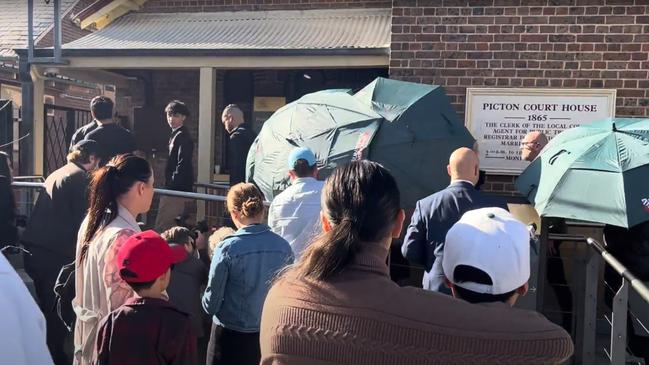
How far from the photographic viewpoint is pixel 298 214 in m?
3.92

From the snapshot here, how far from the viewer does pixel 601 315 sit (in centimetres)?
573

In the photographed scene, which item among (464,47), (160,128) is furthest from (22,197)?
(464,47)

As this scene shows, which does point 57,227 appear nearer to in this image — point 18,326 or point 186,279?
point 186,279

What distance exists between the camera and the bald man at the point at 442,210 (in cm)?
384

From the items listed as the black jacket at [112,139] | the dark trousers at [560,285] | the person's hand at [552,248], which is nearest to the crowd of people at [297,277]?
the black jacket at [112,139]

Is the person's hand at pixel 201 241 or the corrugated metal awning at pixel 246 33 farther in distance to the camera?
the corrugated metal awning at pixel 246 33

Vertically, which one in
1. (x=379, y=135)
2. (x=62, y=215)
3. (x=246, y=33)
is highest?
(x=246, y=33)

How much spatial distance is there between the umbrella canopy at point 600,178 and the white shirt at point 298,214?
149cm

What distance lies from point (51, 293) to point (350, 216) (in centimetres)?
366

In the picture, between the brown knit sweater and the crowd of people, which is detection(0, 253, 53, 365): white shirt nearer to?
the crowd of people

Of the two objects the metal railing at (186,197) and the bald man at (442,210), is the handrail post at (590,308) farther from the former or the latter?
the metal railing at (186,197)

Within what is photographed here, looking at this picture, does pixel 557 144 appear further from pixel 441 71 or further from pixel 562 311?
pixel 441 71

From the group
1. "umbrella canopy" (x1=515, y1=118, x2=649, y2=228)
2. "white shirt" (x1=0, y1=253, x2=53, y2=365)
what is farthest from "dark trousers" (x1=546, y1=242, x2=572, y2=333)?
"white shirt" (x1=0, y1=253, x2=53, y2=365)

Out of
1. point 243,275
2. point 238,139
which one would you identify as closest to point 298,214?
point 243,275
